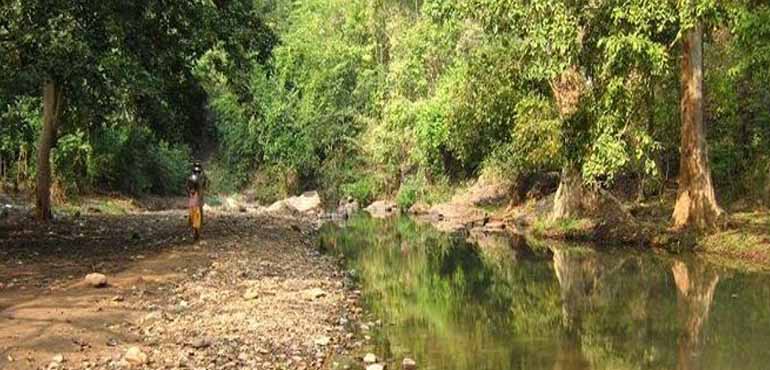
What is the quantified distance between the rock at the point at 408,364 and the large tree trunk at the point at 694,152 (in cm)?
1351

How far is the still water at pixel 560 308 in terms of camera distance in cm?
1009

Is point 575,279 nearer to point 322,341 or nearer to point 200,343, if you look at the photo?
point 322,341

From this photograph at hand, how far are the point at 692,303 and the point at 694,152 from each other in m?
7.84

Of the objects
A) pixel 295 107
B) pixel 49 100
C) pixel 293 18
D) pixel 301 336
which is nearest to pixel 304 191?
pixel 295 107

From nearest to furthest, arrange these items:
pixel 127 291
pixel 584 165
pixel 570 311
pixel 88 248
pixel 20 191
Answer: pixel 127 291 → pixel 570 311 → pixel 88 248 → pixel 584 165 → pixel 20 191

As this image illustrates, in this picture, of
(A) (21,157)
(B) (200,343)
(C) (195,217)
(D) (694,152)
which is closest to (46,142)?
(C) (195,217)

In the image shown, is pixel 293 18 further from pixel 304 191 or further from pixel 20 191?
pixel 20 191

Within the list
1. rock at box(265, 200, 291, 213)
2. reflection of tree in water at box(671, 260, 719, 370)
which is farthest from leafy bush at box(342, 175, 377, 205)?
reflection of tree in water at box(671, 260, 719, 370)

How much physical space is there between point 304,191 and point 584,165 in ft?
87.7

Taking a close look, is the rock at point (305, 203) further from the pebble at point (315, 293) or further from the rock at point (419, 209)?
the pebble at point (315, 293)

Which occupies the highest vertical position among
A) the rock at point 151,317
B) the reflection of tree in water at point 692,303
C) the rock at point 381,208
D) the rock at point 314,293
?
the rock at point 381,208

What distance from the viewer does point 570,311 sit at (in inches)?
522

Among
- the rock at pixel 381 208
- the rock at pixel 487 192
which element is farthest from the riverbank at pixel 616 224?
the rock at pixel 381 208

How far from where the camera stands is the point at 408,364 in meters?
9.35
